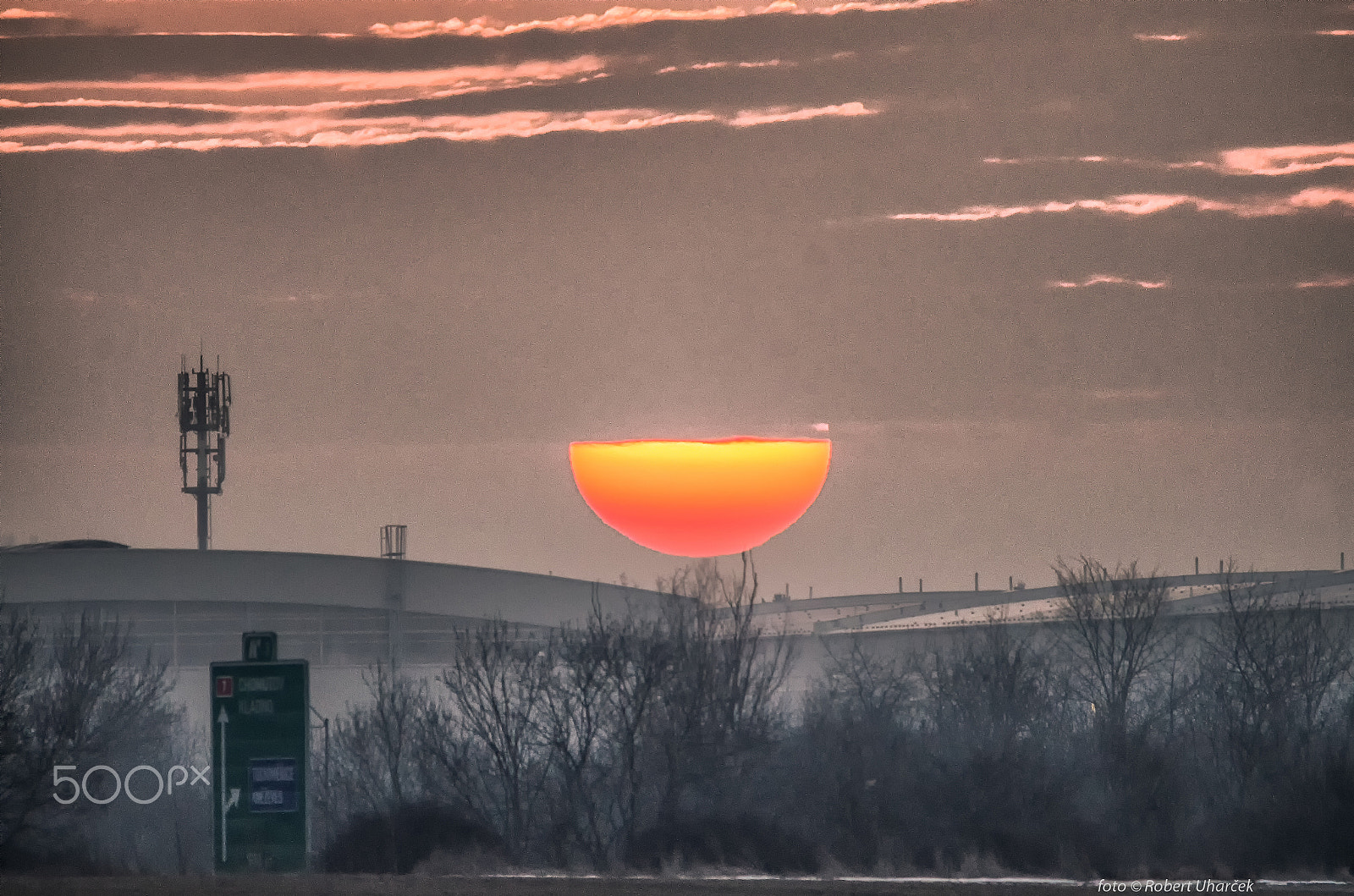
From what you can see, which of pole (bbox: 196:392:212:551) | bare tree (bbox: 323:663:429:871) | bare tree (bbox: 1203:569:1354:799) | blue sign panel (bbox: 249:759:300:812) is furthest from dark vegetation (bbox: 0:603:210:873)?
bare tree (bbox: 1203:569:1354:799)

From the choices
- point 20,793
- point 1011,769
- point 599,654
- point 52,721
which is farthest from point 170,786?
point 1011,769

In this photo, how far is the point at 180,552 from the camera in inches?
1984

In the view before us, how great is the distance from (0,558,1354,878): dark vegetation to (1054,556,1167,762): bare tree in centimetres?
16

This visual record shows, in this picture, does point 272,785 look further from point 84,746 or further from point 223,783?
point 84,746

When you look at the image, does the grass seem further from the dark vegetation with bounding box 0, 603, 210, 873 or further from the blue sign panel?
the dark vegetation with bounding box 0, 603, 210, 873

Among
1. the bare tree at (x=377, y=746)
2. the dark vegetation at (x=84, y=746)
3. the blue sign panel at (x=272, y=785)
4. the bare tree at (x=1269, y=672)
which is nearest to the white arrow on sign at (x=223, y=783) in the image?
the blue sign panel at (x=272, y=785)

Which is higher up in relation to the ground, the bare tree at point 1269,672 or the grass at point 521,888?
the bare tree at point 1269,672

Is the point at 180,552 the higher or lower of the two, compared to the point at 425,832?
higher

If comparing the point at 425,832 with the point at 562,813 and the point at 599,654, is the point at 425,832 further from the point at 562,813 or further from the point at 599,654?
the point at 599,654

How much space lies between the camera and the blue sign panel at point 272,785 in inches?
956

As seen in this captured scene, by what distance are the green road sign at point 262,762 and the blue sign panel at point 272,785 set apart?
0.04 feet

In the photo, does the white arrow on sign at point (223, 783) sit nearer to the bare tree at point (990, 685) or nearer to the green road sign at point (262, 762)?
the green road sign at point (262, 762)

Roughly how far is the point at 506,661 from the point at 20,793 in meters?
15.9

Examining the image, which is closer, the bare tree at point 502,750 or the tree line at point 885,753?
the tree line at point 885,753
